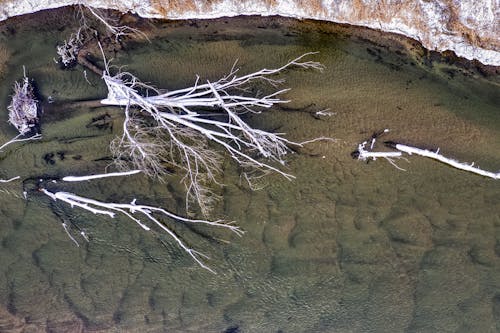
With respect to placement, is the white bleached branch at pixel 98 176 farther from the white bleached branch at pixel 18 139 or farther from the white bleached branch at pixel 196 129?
the white bleached branch at pixel 18 139

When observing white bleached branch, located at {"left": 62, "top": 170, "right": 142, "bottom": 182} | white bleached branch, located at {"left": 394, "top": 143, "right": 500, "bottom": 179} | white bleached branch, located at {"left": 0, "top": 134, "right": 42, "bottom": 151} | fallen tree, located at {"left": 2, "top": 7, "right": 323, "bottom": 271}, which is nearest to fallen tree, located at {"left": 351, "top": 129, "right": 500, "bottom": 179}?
white bleached branch, located at {"left": 394, "top": 143, "right": 500, "bottom": 179}

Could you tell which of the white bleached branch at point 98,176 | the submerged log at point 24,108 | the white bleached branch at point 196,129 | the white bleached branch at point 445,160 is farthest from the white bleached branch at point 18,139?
the white bleached branch at point 445,160

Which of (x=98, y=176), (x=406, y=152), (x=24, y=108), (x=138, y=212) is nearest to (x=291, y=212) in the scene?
(x=406, y=152)

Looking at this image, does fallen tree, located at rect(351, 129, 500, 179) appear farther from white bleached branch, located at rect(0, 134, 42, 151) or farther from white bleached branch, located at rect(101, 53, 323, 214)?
white bleached branch, located at rect(0, 134, 42, 151)

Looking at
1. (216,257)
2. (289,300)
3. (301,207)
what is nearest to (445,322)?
(289,300)

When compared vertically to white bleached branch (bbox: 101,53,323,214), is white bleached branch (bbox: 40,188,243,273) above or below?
below
